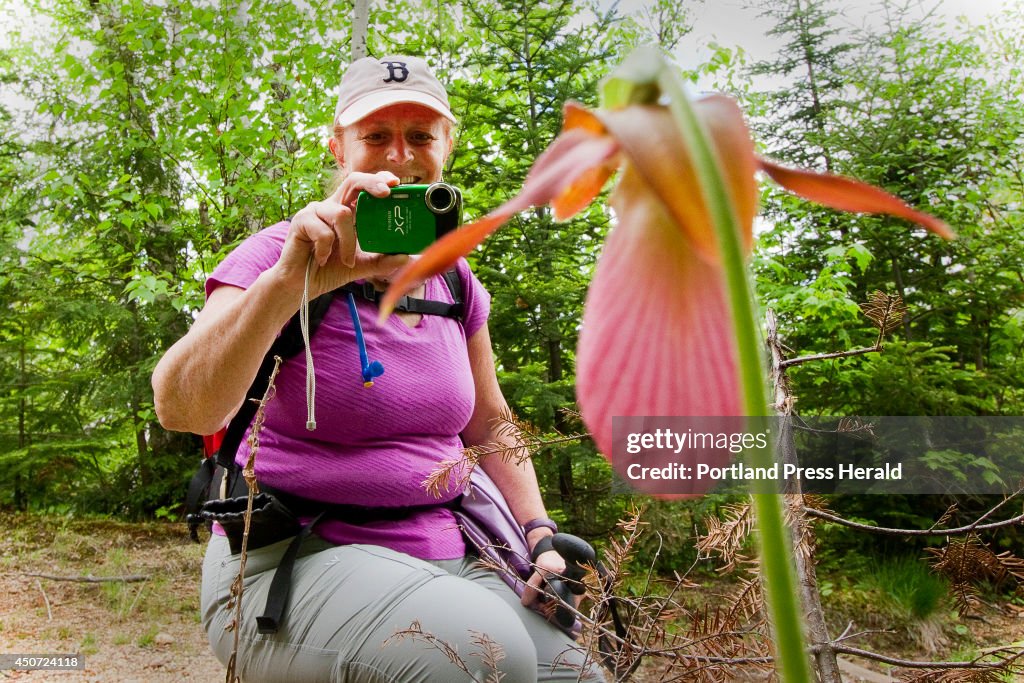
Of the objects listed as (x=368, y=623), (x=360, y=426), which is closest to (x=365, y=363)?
(x=360, y=426)

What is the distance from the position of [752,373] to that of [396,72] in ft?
4.05

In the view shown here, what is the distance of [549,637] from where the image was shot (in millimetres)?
1094

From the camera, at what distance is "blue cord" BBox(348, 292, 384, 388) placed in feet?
3.29

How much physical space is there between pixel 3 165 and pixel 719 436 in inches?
213

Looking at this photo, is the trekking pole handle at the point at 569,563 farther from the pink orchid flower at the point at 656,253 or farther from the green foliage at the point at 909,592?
the green foliage at the point at 909,592

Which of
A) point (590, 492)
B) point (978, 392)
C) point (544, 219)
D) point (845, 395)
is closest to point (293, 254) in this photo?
point (544, 219)

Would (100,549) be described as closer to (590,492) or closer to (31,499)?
(31,499)

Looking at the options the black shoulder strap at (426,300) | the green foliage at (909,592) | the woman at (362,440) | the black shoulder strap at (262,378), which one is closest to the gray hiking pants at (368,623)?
the woman at (362,440)

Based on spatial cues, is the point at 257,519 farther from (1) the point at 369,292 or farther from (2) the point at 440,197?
(2) the point at 440,197

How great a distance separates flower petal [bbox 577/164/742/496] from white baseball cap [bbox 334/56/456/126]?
3.73 feet

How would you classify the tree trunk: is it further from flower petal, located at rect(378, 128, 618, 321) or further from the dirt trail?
flower petal, located at rect(378, 128, 618, 321)

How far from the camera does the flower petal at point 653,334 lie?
0.32 feet

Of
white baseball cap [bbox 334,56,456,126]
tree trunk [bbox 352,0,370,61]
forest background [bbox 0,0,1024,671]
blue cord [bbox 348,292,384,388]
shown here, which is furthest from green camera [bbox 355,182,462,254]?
tree trunk [bbox 352,0,370,61]

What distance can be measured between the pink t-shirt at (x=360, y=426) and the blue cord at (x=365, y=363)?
0.06 ft
